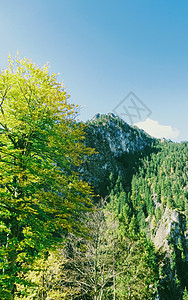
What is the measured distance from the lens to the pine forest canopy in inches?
189

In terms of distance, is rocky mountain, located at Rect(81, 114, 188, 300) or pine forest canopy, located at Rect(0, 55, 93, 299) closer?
pine forest canopy, located at Rect(0, 55, 93, 299)

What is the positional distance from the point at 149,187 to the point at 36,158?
115190mm

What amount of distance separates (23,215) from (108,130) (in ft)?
474

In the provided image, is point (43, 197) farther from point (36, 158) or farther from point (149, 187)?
point (149, 187)

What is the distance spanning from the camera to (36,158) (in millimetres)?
6039

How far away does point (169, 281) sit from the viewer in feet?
128

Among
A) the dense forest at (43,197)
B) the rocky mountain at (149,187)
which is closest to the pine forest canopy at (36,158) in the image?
the dense forest at (43,197)

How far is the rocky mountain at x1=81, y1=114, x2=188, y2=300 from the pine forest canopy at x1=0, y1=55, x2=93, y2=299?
1373mm

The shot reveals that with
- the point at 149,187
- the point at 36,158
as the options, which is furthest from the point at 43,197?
the point at 149,187

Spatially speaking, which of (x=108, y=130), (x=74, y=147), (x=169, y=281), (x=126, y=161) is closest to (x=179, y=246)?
(x=169, y=281)

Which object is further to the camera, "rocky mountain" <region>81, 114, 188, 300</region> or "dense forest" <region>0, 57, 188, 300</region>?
"rocky mountain" <region>81, 114, 188, 300</region>

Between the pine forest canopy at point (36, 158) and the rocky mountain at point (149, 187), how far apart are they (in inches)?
54.0

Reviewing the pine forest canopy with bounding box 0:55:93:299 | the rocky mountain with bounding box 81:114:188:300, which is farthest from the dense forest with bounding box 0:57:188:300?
the rocky mountain with bounding box 81:114:188:300

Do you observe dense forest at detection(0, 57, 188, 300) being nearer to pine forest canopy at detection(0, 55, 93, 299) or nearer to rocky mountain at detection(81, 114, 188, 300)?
pine forest canopy at detection(0, 55, 93, 299)
